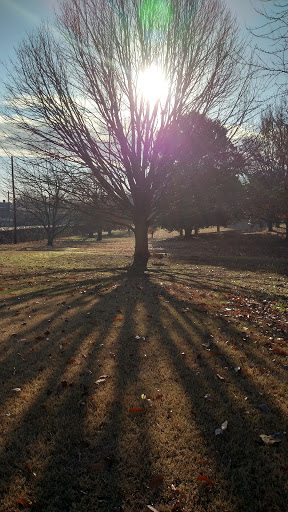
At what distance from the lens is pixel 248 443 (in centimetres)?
287

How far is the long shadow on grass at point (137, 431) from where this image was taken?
92.6 inches

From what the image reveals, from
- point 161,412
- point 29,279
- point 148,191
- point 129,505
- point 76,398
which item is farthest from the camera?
point 148,191

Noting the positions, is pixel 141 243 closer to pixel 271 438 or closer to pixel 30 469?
pixel 271 438

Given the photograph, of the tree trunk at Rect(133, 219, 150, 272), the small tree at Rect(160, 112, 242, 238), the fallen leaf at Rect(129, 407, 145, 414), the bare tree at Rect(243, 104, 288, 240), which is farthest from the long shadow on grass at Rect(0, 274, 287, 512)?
the bare tree at Rect(243, 104, 288, 240)

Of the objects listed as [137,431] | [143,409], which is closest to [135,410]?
[143,409]

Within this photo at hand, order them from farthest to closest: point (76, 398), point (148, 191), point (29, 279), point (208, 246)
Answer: point (208, 246), point (148, 191), point (29, 279), point (76, 398)

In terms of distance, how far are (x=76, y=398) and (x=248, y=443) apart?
1.79 m

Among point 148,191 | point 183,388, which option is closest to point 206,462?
point 183,388

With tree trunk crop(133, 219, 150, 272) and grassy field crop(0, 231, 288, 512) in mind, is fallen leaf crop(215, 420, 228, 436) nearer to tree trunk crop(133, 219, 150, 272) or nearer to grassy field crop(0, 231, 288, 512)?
grassy field crop(0, 231, 288, 512)

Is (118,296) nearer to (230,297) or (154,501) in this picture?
(230,297)

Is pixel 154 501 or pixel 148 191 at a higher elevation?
pixel 148 191

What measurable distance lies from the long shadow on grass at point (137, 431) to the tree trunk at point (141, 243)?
9443 mm

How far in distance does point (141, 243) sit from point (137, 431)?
1208 centimetres

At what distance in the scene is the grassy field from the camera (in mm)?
2377
